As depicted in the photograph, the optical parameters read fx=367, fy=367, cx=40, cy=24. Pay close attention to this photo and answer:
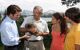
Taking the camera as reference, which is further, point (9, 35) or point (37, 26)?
point (37, 26)

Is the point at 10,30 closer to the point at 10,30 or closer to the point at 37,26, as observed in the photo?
the point at 10,30

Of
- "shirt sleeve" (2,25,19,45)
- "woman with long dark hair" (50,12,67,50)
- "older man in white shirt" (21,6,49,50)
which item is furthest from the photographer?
"older man in white shirt" (21,6,49,50)

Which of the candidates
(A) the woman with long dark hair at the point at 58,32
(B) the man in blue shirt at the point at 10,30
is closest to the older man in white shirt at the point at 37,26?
(A) the woman with long dark hair at the point at 58,32

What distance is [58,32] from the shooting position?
620 centimetres

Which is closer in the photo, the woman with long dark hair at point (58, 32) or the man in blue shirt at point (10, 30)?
the man in blue shirt at point (10, 30)

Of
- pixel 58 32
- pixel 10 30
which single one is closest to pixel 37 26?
pixel 58 32

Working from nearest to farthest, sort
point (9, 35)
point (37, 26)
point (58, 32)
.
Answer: point (9, 35) → point (58, 32) → point (37, 26)

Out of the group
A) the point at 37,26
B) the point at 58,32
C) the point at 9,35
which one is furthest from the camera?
the point at 37,26

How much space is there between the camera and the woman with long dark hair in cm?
616

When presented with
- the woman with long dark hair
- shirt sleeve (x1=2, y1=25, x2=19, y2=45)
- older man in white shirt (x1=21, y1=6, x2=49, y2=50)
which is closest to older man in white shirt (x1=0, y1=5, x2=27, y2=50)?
shirt sleeve (x1=2, y1=25, x2=19, y2=45)

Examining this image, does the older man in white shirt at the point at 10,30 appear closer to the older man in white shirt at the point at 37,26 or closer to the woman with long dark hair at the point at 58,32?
the woman with long dark hair at the point at 58,32

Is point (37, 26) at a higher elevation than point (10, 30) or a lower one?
lower

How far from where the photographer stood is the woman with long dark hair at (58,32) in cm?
616

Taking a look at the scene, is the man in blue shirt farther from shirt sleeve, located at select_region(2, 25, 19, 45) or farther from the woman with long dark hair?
the woman with long dark hair
